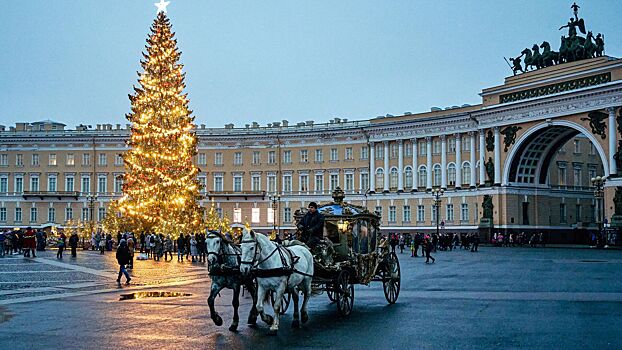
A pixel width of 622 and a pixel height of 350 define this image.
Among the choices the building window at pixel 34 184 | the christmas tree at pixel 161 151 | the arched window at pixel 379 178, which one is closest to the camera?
the christmas tree at pixel 161 151

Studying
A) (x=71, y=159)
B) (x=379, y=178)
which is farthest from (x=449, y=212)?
(x=71, y=159)

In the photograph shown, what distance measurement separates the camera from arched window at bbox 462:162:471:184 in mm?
74562

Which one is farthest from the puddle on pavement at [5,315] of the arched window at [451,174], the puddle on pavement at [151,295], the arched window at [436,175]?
the arched window at [436,175]

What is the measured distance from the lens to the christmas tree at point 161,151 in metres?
44.8

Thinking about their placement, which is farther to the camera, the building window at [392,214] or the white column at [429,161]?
the building window at [392,214]

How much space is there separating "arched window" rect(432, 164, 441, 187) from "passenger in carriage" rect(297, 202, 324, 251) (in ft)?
Result: 208

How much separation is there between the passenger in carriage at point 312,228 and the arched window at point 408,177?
65.5 meters

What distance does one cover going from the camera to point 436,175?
78.1m

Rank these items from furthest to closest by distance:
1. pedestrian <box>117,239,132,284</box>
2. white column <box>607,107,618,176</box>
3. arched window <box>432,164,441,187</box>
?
A: 1. arched window <box>432,164,441,187</box>
2. white column <box>607,107,618,176</box>
3. pedestrian <box>117,239,132,284</box>

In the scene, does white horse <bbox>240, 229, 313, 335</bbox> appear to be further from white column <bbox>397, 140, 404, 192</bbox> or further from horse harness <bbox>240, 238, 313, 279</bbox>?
white column <bbox>397, 140, 404, 192</bbox>

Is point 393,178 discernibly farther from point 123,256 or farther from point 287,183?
point 123,256

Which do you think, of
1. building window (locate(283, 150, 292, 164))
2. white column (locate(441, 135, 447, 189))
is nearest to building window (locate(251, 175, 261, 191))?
building window (locate(283, 150, 292, 164))

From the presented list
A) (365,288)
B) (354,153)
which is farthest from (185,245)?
(354,153)

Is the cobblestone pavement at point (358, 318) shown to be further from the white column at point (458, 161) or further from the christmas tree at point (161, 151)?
the white column at point (458, 161)
